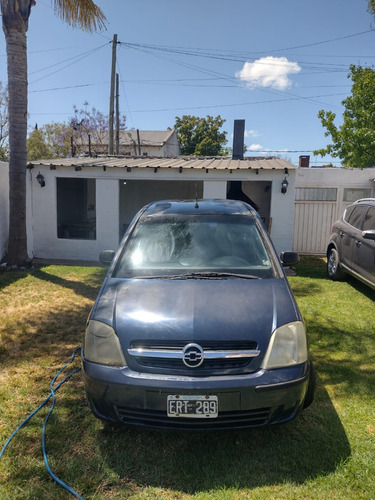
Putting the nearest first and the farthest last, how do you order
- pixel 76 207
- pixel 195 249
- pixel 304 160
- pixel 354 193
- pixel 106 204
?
pixel 195 249 → pixel 106 204 → pixel 354 193 → pixel 304 160 → pixel 76 207

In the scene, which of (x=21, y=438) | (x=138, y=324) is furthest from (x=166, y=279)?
(x=21, y=438)

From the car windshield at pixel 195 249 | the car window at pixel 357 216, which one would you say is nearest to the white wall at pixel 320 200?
the car window at pixel 357 216

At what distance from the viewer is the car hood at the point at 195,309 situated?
2.42 m

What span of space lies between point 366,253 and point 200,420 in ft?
17.0

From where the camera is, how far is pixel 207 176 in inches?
407

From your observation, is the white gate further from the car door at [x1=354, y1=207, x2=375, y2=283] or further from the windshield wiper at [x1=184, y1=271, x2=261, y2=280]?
the windshield wiper at [x1=184, y1=271, x2=261, y2=280]

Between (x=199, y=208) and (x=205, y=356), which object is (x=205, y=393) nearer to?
(x=205, y=356)

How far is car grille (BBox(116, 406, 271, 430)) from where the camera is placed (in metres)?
2.32

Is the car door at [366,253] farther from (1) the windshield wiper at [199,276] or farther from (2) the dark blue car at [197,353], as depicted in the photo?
(1) the windshield wiper at [199,276]

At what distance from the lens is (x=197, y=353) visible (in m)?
2.33

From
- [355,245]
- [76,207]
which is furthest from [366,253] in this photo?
[76,207]

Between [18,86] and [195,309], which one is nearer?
[195,309]

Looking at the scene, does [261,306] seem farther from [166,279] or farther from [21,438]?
[21,438]

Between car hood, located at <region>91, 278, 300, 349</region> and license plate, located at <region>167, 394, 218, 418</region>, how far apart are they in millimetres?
359
